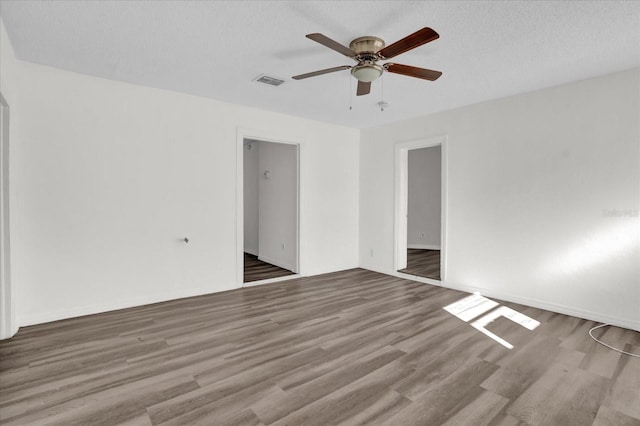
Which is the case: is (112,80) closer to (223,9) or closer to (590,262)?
(223,9)

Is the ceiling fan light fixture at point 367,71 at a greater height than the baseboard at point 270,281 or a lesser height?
greater

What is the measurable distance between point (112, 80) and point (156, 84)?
0.44m

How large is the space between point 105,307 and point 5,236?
3.85 ft

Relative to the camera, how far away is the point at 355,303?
160 inches

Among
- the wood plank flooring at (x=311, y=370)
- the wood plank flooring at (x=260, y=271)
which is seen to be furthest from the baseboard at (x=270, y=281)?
the wood plank flooring at (x=311, y=370)

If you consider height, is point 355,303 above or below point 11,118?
below

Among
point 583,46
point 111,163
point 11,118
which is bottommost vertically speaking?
point 111,163

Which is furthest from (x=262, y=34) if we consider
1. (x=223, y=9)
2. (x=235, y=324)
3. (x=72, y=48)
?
(x=235, y=324)

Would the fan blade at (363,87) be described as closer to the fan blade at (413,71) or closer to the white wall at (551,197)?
the fan blade at (413,71)

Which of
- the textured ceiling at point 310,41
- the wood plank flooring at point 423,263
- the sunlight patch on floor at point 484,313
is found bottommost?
the sunlight patch on floor at point 484,313

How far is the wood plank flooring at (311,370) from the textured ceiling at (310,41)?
99.8 inches

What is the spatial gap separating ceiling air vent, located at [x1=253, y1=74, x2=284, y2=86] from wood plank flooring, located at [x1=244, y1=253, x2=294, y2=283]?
2870mm

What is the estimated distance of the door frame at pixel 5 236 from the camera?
9.64ft

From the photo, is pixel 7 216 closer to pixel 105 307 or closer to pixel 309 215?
pixel 105 307
